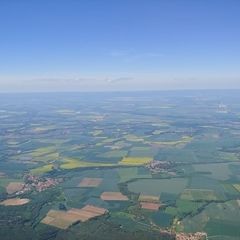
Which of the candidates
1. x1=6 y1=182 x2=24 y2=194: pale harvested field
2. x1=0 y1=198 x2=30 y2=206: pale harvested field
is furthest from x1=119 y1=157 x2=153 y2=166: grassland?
x1=0 y1=198 x2=30 y2=206: pale harvested field

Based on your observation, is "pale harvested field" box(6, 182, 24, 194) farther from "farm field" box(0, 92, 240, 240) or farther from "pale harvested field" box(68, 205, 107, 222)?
"pale harvested field" box(68, 205, 107, 222)

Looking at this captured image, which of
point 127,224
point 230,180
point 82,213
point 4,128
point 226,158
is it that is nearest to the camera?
point 127,224

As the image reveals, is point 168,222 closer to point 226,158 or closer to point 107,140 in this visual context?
point 226,158

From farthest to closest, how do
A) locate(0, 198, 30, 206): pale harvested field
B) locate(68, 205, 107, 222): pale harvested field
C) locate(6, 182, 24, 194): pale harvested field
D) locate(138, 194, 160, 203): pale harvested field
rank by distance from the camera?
locate(6, 182, 24, 194): pale harvested field
locate(138, 194, 160, 203): pale harvested field
locate(0, 198, 30, 206): pale harvested field
locate(68, 205, 107, 222): pale harvested field

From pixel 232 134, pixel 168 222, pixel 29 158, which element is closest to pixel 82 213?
pixel 168 222

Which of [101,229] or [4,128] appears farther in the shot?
[4,128]

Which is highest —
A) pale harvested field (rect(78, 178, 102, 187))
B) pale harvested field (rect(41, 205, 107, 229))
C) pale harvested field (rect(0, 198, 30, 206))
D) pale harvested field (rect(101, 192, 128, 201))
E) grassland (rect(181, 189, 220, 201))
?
pale harvested field (rect(41, 205, 107, 229))
